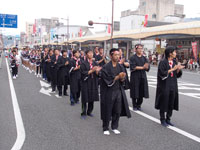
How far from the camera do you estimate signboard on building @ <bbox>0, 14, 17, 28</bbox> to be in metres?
27.5

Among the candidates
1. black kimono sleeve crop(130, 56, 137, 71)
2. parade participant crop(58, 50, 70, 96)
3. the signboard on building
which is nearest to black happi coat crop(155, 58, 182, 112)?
black kimono sleeve crop(130, 56, 137, 71)

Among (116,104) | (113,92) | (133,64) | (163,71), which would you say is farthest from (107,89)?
(133,64)

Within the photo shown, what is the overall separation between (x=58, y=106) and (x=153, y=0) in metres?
62.5

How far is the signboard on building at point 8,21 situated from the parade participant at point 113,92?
85.1 ft

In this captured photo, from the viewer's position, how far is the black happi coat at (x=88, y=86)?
575cm

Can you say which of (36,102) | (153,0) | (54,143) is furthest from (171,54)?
(153,0)

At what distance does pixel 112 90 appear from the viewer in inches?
188

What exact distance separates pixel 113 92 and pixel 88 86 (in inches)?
45.6

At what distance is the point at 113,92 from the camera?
188 inches

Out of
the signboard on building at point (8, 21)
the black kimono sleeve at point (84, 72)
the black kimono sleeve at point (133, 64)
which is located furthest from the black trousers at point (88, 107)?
the signboard on building at point (8, 21)

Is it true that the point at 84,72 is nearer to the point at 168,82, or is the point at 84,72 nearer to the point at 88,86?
the point at 88,86

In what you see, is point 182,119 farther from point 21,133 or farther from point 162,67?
point 21,133

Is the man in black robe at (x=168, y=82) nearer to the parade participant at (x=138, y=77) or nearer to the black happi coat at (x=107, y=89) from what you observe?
the black happi coat at (x=107, y=89)

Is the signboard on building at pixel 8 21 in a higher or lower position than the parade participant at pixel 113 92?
higher
